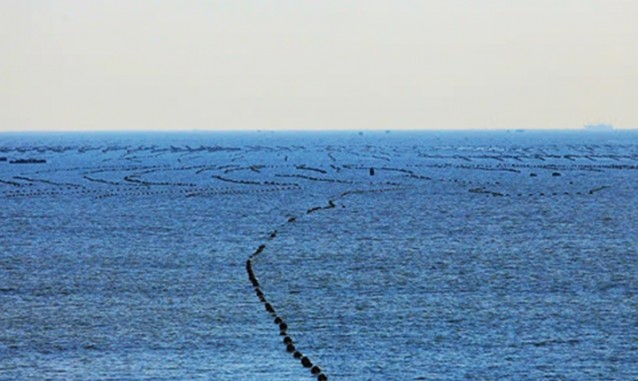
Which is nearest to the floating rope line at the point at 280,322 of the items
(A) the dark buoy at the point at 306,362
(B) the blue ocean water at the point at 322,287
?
(A) the dark buoy at the point at 306,362

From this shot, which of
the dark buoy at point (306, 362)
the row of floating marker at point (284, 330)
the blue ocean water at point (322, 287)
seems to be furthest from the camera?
the blue ocean water at point (322, 287)

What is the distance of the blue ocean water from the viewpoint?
82.7 ft

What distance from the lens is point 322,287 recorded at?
34594 mm

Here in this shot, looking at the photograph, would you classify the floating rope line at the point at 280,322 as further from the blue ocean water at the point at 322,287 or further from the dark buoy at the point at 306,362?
the blue ocean water at the point at 322,287

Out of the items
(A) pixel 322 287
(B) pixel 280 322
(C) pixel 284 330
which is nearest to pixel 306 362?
(C) pixel 284 330

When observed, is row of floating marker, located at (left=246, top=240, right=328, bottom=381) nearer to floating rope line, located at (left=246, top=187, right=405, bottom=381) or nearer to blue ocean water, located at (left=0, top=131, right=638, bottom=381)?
floating rope line, located at (left=246, top=187, right=405, bottom=381)

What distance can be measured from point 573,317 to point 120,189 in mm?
55443

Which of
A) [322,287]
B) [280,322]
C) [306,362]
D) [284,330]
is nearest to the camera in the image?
[306,362]

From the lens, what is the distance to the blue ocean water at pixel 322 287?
25203mm

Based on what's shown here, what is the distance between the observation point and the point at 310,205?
6644 centimetres

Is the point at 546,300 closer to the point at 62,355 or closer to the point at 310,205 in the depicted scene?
the point at 62,355

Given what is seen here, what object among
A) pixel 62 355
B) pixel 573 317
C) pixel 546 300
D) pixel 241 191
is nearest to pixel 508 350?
pixel 573 317

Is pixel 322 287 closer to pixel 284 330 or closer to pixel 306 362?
pixel 284 330

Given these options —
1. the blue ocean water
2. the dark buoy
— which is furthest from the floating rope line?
the blue ocean water
